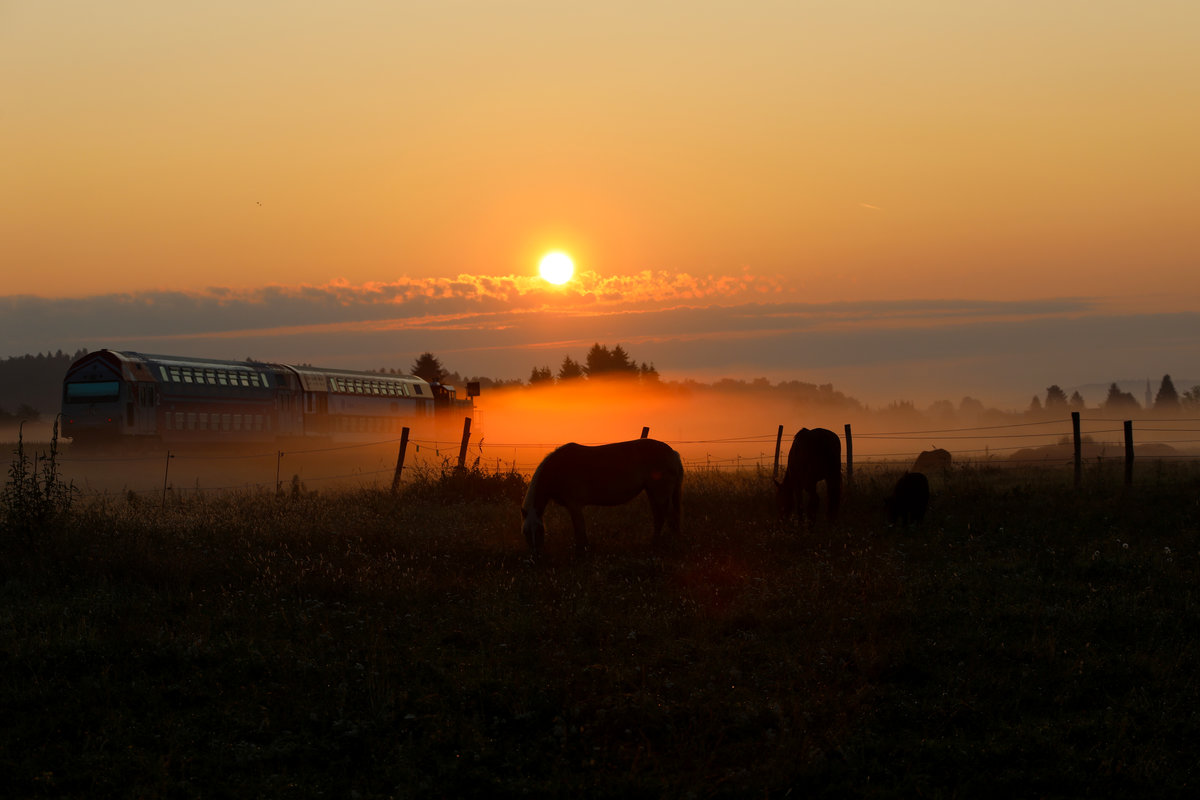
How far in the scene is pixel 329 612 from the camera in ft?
36.0

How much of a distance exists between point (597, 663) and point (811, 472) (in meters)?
9.05

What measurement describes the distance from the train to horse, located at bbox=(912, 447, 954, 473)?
26.1 meters

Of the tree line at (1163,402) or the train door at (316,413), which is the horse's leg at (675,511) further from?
the tree line at (1163,402)

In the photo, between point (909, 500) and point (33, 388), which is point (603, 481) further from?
point (33, 388)

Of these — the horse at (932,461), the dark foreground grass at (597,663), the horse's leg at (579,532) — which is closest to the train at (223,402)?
the horse at (932,461)

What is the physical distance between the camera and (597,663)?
358 inches

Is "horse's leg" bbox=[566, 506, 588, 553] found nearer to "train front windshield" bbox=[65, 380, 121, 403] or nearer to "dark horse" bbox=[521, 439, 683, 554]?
"dark horse" bbox=[521, 439, 683, 554]

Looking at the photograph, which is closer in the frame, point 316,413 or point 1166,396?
point 316,413

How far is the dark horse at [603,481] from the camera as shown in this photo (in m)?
14.6

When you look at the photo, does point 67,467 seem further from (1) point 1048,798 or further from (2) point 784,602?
(1) point 1048,798

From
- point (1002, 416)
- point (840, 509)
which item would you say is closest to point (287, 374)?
point (840, 509)

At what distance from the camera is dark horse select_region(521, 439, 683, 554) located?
14.6 m

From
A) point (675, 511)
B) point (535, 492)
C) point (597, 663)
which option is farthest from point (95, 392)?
point (597, 663)

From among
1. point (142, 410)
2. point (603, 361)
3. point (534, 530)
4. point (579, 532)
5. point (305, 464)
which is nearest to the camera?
point (534, 530)
